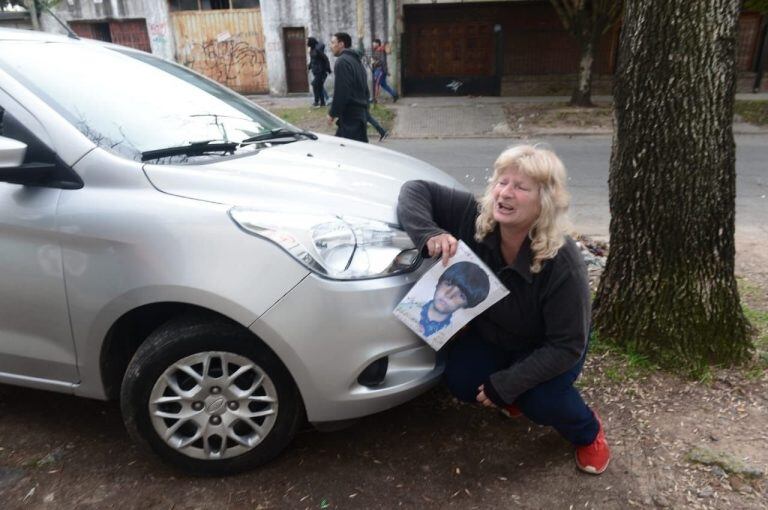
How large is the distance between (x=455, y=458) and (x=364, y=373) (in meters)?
0.62

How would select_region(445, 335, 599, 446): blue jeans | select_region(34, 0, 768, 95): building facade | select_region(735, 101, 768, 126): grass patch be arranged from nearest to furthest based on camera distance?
select_region(445, 335, 599, 446): blue jeans, select_region(735, 101, 768, 126): grass patch, select_region(34, 0, 768, 95): building facade

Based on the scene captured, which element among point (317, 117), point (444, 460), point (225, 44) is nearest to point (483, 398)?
point (444, 460)

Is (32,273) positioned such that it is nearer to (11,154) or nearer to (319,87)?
(11,154)

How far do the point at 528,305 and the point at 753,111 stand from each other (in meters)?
13.8

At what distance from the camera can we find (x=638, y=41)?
2598 millimetres

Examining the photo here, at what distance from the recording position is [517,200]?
2160mm

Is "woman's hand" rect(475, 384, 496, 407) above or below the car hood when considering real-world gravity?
below

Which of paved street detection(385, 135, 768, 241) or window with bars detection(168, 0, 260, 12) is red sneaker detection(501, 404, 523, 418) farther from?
window with bars detection(168, 0, 260, 12)

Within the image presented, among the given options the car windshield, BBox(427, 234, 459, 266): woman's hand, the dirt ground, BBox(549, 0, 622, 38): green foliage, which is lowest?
the dirt ground

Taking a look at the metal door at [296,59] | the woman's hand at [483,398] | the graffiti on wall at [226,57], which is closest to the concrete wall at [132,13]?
the graffiti on wall at [226,57]

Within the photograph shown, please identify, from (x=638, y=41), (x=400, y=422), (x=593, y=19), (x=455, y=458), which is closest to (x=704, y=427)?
(x=455, y=458)

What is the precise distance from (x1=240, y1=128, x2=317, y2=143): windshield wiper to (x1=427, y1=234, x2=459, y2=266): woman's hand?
119 centimetres

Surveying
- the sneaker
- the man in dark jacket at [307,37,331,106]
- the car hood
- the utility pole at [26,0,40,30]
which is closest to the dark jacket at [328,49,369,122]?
the car hood

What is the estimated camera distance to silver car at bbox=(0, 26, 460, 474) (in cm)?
201
